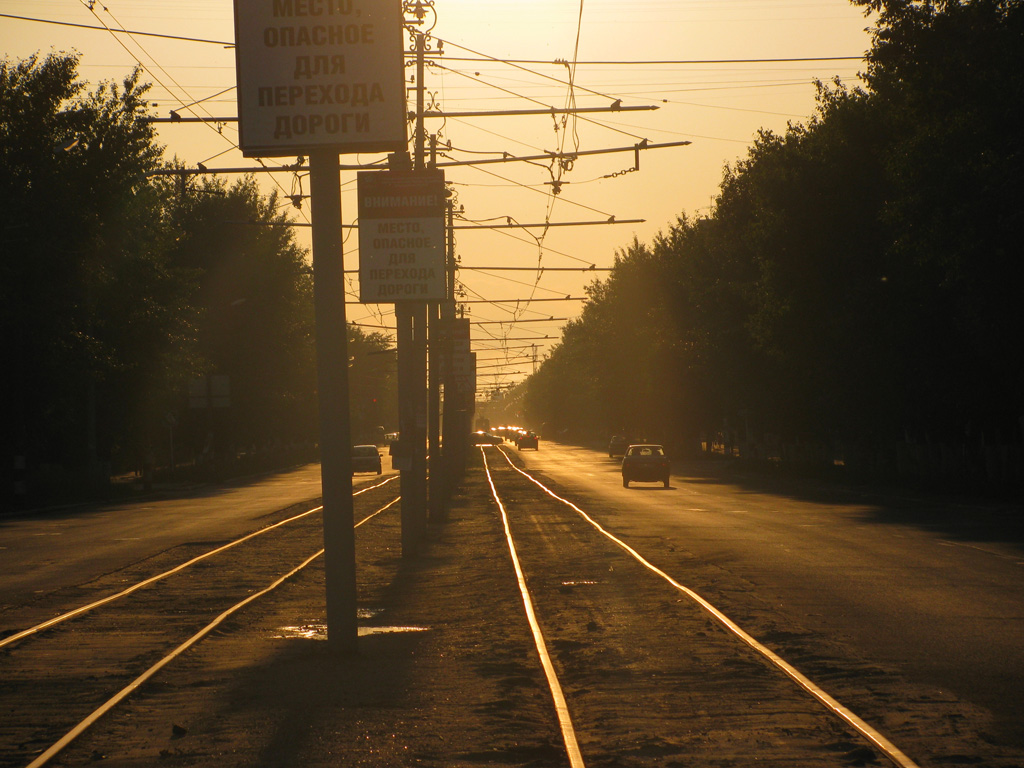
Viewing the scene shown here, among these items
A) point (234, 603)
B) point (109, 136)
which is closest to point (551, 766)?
point (234, 603)

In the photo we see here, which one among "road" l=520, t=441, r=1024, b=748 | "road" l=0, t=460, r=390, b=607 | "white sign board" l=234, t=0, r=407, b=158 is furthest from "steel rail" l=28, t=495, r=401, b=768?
"road" l=520, t=441, r=1024, b=748

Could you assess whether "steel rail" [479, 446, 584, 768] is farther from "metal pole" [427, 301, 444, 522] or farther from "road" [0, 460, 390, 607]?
"metal pole" [427, 301, 444, 522]

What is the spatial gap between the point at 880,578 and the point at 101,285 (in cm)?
3386

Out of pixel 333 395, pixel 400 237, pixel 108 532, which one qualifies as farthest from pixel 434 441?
pixel 333 395

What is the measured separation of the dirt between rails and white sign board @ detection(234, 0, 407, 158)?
391cm

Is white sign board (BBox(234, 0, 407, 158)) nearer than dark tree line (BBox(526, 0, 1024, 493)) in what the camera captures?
Yes

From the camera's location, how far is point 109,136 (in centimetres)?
3856

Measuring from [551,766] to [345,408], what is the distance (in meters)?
→ 3.98

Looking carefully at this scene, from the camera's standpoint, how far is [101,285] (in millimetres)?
41938

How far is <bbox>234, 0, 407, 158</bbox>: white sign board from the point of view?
9.04 metres

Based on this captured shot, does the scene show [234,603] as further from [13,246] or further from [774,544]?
[13,246]

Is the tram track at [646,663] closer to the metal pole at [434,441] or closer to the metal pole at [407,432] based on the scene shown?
the metal pole at [407,432]

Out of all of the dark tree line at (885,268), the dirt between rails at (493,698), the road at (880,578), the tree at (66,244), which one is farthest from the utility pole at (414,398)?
the tree at (66,244)

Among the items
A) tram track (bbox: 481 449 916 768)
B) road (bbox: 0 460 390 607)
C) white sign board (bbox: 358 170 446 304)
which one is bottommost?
road (bbox: 0 460 390 607)
